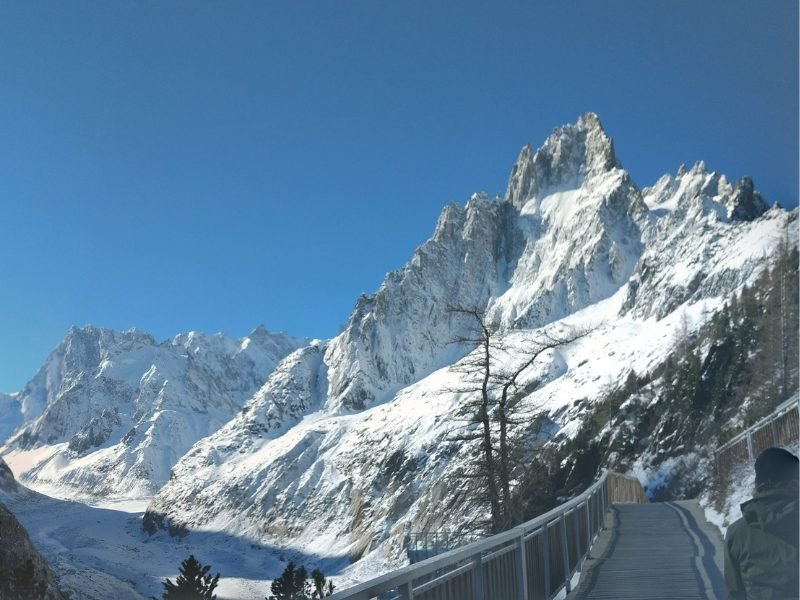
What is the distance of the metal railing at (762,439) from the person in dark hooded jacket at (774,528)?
9985mm

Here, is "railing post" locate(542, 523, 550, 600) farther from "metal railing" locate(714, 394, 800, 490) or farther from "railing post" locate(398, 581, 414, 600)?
"metal railing" locate(714, 394, 800, 490)

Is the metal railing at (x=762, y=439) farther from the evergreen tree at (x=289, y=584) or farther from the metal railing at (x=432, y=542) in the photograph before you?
the evergreen tree at (x=289, y=584)

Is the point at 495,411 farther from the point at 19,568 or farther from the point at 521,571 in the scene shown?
the point at 19,568

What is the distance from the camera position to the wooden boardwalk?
10.0 metres

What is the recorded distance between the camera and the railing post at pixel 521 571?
7.83 meters

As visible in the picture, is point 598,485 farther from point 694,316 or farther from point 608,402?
point 694,316

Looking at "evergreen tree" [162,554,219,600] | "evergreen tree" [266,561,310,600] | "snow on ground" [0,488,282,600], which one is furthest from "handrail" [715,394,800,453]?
"snow on ground" [0,488,282,600]

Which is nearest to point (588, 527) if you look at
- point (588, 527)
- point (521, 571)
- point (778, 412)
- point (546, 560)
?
point (588, 527)

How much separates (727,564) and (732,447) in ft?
57.0

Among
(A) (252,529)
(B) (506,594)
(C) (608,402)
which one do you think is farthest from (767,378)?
(A) (252,529)

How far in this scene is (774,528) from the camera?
4102 millimetres

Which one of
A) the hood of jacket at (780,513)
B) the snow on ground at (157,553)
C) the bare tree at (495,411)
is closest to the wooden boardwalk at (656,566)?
the bare tree at (495,411)

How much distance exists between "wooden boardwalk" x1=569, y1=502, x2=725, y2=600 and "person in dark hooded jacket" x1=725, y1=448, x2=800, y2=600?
5.88 metres

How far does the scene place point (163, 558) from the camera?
154125 mm
